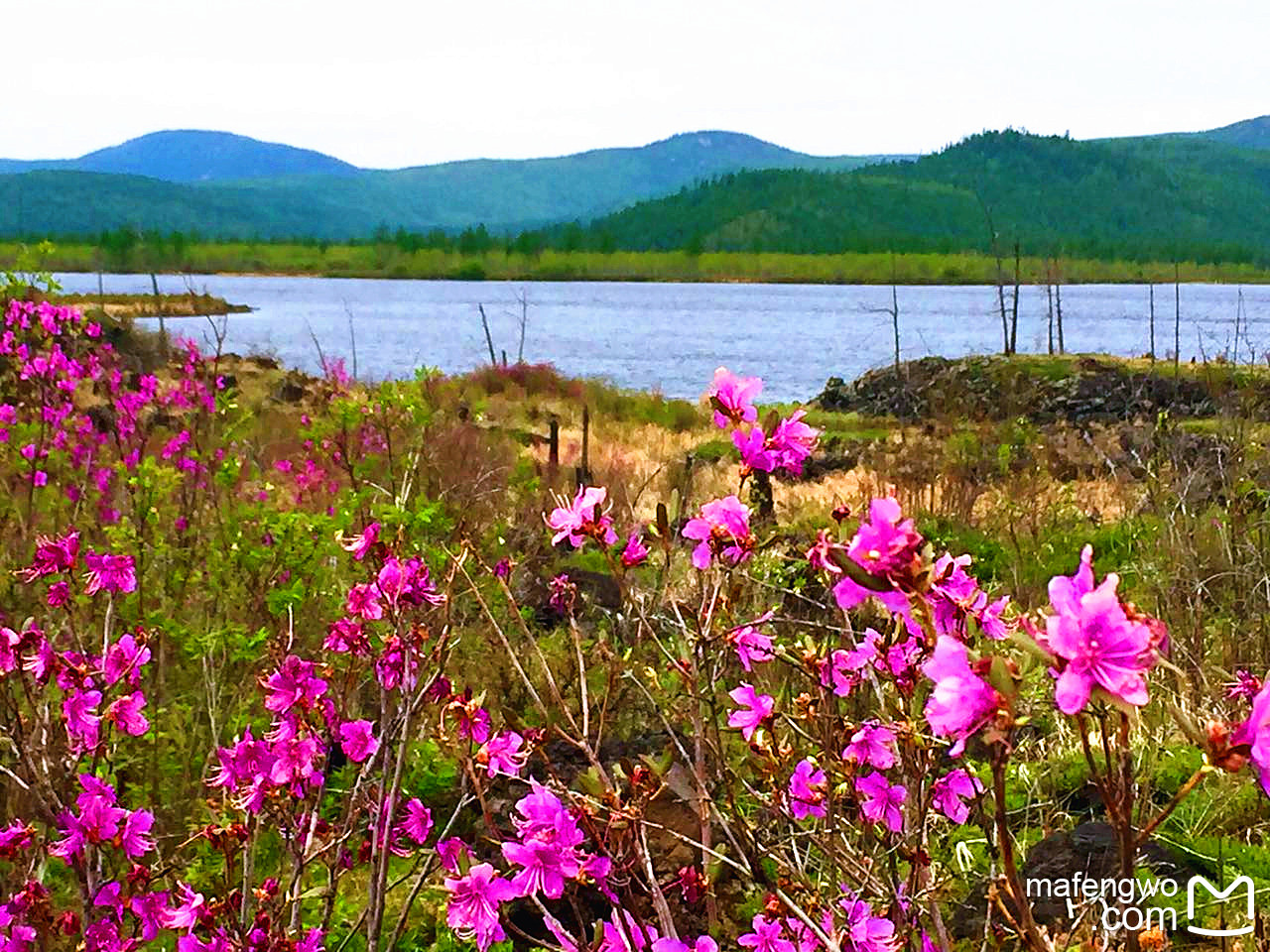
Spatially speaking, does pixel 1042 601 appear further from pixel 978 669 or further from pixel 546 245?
pixel 546 245

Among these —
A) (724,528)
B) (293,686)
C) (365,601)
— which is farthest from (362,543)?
(724,528)

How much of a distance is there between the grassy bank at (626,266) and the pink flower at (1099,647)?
10447 centimetres

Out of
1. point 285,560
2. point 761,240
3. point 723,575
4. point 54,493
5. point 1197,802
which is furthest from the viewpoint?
point 761,240

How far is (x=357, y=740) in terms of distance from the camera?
2.66m

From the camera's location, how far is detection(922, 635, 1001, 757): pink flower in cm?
111

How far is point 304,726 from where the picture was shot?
2500 mm

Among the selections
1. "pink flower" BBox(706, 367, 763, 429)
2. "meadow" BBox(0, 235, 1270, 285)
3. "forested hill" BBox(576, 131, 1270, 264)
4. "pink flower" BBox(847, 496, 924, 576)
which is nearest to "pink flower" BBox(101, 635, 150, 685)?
"pink flower" BBox(706, 367, 763, 429)

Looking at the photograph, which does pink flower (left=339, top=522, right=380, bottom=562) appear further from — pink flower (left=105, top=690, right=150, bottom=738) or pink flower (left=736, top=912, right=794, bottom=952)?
pink flower (left=736, top=912, right=794, bottom=952)

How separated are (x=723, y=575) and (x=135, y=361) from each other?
18.7 meters

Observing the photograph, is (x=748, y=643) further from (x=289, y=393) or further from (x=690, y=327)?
(x=690, y=327)

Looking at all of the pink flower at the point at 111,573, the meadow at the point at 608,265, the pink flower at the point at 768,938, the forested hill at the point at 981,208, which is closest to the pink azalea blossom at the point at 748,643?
the pink flower at the point at 768,938

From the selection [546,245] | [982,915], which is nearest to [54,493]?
[982,915]

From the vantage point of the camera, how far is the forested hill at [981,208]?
133250mm

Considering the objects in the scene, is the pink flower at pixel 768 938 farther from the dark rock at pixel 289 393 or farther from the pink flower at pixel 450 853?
the dark rock at pixel 289 393
